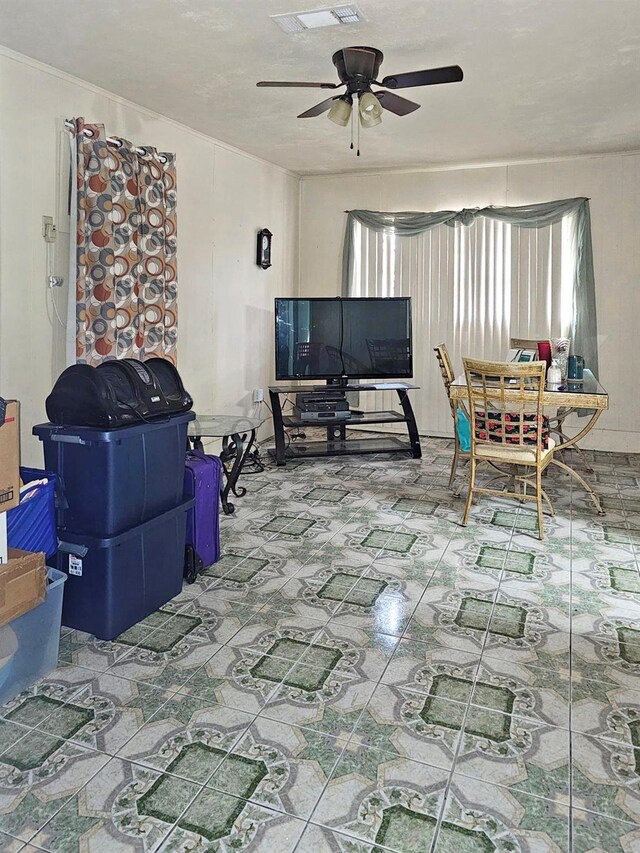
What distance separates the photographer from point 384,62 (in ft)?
11.4

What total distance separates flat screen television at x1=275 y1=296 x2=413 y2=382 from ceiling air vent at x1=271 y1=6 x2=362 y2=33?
2.53 m

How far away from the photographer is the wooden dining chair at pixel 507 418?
136 inches

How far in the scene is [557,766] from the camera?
1746 mm

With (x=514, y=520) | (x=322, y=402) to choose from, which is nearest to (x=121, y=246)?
(x=322, y=402)

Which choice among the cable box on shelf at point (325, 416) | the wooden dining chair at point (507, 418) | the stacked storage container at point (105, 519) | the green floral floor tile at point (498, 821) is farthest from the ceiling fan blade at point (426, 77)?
the green floral floor tile at point (498, 821)

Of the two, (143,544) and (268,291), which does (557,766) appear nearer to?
(143,544)

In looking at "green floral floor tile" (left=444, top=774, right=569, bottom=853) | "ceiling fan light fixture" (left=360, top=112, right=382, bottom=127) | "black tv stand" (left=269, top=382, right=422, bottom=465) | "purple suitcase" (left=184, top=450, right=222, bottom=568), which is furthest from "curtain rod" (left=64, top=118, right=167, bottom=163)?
"green floral floor tile" (left=444, top=774, right=569, bottom=853)

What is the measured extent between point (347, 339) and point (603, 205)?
2.52 meters

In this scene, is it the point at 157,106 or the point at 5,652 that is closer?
the point at 5,652

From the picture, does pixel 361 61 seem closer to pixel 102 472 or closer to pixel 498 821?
pixel 102 472

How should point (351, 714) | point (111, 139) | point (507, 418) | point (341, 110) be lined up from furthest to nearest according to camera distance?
point (507, 418), point (111, 139), point (341, 110), point (351, 714)

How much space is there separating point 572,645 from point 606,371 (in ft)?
12.9

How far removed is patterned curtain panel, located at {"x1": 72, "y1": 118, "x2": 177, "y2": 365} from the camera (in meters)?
3.47

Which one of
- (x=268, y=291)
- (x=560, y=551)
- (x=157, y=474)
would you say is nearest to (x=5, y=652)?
(x=157, y=474)
